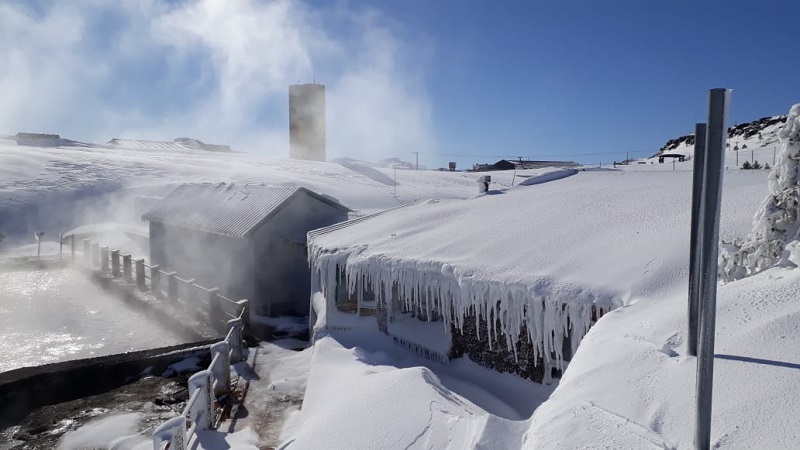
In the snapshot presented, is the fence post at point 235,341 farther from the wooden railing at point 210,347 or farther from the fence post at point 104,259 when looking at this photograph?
the fence post at point 104,259

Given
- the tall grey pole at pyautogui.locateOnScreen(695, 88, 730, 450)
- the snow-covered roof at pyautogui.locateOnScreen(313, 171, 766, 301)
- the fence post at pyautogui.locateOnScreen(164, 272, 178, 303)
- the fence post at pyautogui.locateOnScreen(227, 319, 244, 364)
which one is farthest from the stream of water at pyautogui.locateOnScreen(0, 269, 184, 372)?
the tall grey pole at pyautogui.locateOnScreen(695, 88, 730, 450)

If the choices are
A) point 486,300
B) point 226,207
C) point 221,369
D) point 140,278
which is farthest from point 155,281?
point 486,300

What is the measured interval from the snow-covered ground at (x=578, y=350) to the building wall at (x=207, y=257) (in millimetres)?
5260

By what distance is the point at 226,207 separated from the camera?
1891cm

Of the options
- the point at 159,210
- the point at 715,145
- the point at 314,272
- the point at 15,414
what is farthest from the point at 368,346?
the point at 159,210

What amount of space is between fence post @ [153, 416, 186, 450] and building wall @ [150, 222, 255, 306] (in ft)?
31.8

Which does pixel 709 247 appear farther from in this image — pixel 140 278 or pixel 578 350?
pixel 140 278

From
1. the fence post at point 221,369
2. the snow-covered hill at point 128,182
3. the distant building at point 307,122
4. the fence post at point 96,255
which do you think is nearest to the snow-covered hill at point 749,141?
the snow-covered hill at point 128,182

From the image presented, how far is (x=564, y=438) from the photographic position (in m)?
3.12

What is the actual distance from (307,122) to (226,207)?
4262 cm

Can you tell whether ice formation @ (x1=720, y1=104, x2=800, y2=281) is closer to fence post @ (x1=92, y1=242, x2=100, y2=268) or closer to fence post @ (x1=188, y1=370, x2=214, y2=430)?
fence post @ (x1=188, y1=370, x2=214, y2=430)

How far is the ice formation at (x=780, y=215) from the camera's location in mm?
4828

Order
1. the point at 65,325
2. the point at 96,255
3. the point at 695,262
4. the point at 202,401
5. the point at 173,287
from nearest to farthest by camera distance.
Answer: the point at 695,262 < the point at 202,401 < the point at 65,325 < the point at 173,287 < the point at 96,255

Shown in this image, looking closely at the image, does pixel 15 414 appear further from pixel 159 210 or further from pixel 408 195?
pixel 408 195
